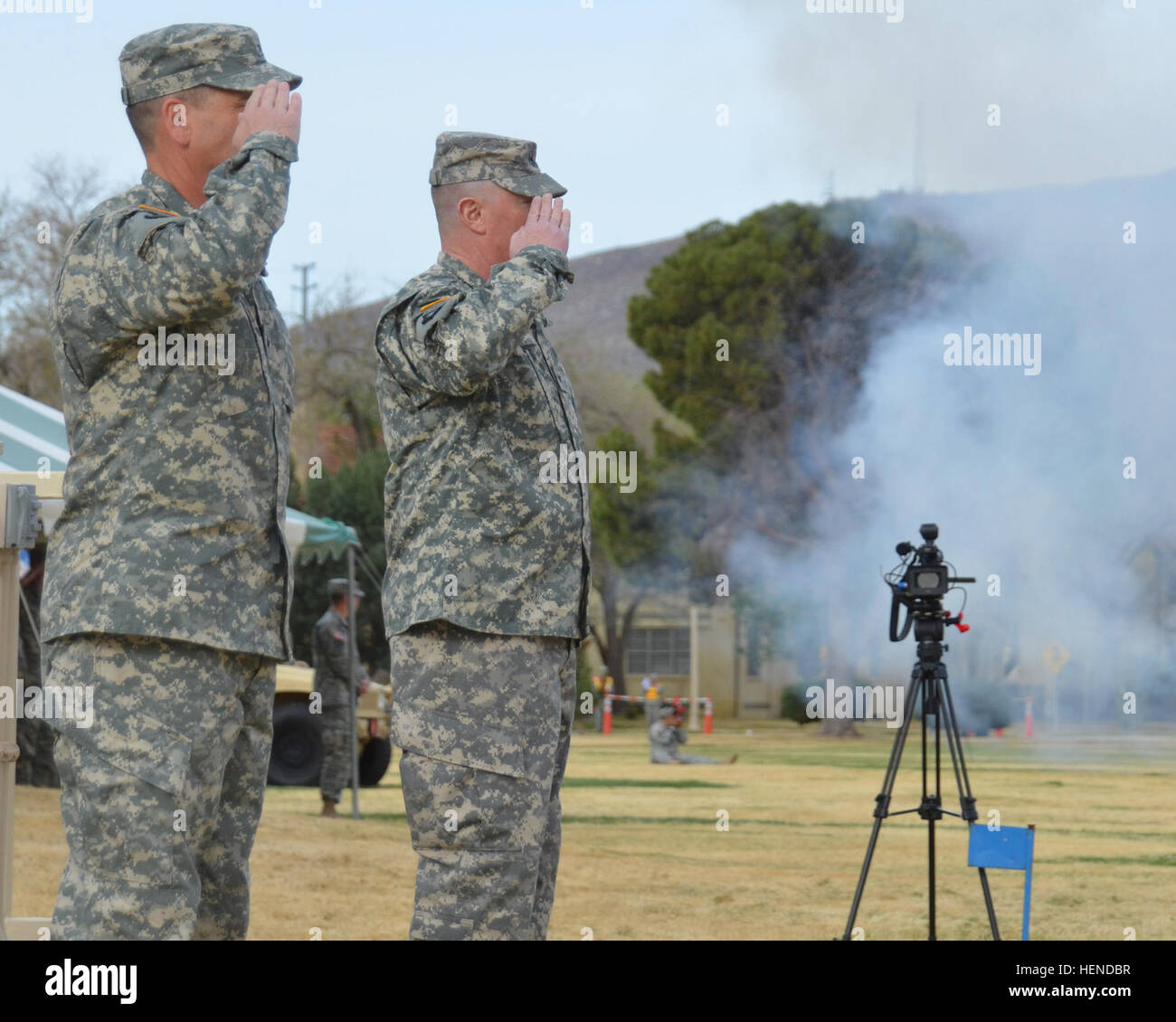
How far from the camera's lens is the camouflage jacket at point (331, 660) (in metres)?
11.8

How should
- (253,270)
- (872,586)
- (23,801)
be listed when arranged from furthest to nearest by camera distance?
(872,586), (23,801), (253,270)

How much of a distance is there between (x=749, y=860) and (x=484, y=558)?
6.44 m

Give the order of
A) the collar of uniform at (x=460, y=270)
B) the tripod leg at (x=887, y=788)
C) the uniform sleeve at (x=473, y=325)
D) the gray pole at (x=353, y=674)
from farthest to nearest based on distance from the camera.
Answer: the gray pole at (x=353, y=674) < the tripod leg at (x=887, y=788) < the collar of uniform at (x=460, y=270) < the uniform sleeve at (x=473, y=325)

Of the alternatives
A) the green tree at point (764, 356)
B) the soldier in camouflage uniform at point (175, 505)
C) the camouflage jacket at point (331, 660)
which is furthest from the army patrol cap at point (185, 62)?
the green tree at point (764, 356)

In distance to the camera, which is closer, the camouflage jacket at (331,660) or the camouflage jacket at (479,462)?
the camouflage jacket at (479,462)

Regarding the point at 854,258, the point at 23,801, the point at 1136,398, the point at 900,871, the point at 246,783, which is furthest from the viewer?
the point at 854,258

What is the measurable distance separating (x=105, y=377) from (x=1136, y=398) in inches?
603

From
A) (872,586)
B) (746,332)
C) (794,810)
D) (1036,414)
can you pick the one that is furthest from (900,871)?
(746,332)

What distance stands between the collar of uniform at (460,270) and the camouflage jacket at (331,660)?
8.58 meters

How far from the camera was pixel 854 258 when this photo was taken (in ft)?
99.3

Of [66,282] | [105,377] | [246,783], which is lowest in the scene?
[246,783]

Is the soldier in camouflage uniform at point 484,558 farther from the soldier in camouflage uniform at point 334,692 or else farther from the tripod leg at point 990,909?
the soldier in camouflage uniform at point 334,692

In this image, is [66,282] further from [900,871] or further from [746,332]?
[746,332]

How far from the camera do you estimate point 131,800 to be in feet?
8.36
